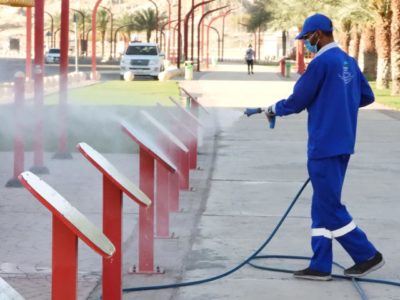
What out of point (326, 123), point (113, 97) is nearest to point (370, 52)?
point (113, 97)

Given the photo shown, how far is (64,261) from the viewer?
A: 15.7 ft

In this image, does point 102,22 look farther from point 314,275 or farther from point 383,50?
point 314,275

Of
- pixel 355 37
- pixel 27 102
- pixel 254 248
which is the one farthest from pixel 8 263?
pixel 355 37

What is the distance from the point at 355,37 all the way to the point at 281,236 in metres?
50.5

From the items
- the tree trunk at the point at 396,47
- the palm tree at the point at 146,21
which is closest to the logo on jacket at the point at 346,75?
the tree trunk at the point at 396,47

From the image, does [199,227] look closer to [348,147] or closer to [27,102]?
[348,147]

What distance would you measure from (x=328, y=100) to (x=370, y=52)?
44681 mm

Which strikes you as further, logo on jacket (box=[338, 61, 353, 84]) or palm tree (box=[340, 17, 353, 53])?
palm tree (box=[340, 17, 353, 53])

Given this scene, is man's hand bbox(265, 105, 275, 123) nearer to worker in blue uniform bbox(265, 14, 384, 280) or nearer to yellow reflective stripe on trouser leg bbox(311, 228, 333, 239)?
worker in blue uniform bbox(265, 14, 384, 280)

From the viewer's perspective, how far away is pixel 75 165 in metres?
14.8

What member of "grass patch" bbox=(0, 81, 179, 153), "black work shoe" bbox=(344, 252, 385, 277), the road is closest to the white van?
the road

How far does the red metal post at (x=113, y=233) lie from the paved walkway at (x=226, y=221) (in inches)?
31.3

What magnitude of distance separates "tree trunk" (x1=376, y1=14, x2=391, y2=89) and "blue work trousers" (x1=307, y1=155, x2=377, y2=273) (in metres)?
33.4

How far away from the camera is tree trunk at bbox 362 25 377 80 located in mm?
50906
